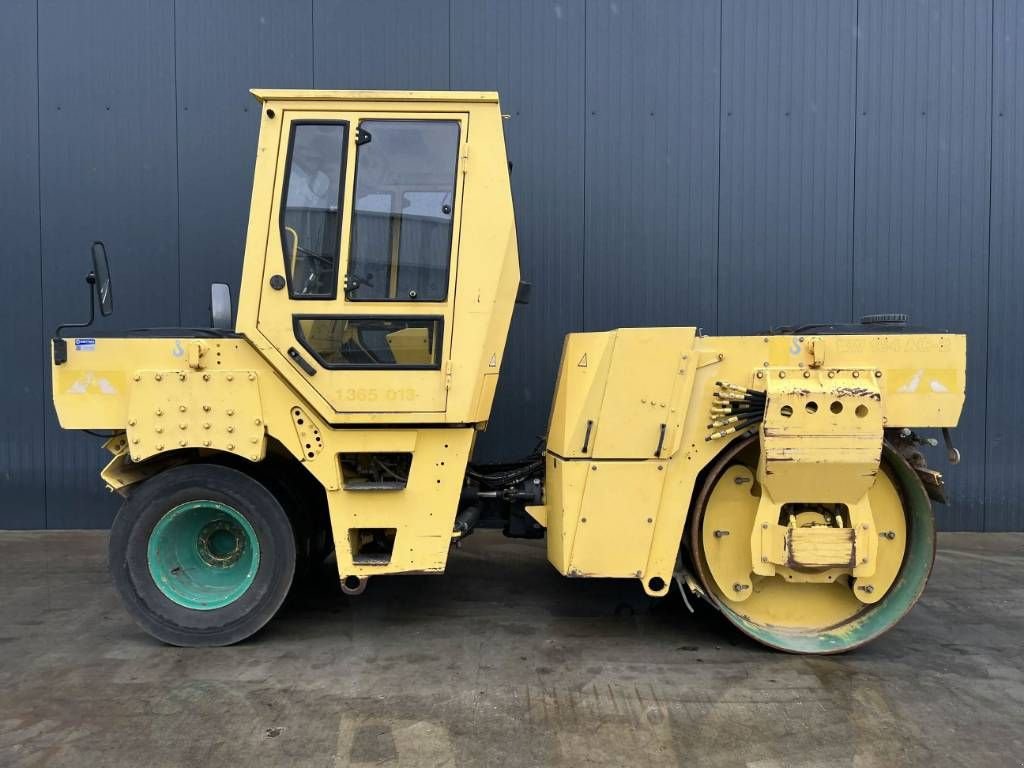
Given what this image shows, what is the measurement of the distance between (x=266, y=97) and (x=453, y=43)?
2.91m

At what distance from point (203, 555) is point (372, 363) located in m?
1.46

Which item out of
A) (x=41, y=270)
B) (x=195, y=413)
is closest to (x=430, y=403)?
(x=195, y=413)

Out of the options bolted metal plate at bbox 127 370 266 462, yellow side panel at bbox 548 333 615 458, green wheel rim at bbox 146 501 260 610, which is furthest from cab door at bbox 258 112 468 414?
green wheel rim at bbox 146 501 260 610

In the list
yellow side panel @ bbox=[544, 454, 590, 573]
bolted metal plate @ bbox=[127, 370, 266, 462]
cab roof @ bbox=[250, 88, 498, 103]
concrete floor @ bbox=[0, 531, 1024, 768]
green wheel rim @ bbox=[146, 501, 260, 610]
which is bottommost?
concrete floor @ bbox=[0, 531, 1024, 768]

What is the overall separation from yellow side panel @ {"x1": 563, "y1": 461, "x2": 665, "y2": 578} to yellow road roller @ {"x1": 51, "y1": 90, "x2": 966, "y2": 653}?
1 cm

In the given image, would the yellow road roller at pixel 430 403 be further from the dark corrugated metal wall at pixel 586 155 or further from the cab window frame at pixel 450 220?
the dark corrugated metal wall at pixel 586 155

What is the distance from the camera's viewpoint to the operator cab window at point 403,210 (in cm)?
341

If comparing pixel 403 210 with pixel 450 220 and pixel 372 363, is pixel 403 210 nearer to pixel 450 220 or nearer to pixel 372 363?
pixel 450 220

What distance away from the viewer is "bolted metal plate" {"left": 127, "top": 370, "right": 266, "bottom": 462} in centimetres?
338

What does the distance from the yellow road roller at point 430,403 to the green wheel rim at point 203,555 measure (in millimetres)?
22

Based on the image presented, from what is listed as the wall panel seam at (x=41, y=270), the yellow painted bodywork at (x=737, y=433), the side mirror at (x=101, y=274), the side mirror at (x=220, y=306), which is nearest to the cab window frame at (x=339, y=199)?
the side mirror at (x=220, y=306)

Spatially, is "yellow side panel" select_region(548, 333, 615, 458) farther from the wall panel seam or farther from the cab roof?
the wall panel seam

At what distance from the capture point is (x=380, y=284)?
11.2 feet

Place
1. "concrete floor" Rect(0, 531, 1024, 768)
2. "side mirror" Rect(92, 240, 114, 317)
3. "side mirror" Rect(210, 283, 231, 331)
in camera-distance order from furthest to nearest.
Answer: "side mirror" Rect(210, 283, 231, 331) → "side mirror" Rect(92, 240, 114, 317) → "concrete floor" Rect(0, 531, 1024, 768)
